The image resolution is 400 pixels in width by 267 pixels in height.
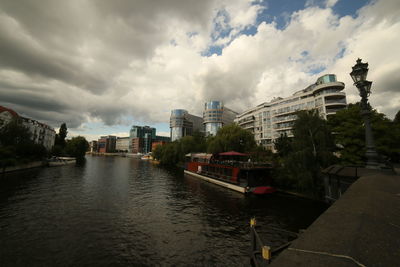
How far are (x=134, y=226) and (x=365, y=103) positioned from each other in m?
21.7

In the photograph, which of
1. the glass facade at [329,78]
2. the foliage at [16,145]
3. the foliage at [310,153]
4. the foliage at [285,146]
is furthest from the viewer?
the glass facade at [329,78]

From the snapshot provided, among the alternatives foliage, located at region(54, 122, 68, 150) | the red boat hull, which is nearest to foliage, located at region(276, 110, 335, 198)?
the red boat hull

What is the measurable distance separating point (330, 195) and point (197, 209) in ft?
49.2

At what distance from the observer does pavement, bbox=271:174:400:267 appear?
2.80 meters

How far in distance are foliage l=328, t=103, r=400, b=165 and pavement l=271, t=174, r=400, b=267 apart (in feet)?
85.8

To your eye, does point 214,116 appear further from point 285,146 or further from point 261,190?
point 261,190

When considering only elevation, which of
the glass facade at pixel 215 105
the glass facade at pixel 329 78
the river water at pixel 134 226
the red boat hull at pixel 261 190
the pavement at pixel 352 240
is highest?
the glass facade at pixel 215 105

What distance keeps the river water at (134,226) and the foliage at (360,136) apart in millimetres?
9596

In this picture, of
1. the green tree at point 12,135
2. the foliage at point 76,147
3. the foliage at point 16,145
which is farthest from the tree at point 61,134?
the green tree at point 12,135

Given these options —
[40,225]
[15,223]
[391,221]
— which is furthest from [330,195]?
[15,223]

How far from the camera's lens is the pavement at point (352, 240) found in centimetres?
280

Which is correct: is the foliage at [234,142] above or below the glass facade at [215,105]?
below

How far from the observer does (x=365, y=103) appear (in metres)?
12.4

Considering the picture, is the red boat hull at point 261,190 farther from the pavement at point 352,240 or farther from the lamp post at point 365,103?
the pavement at point 352,240
